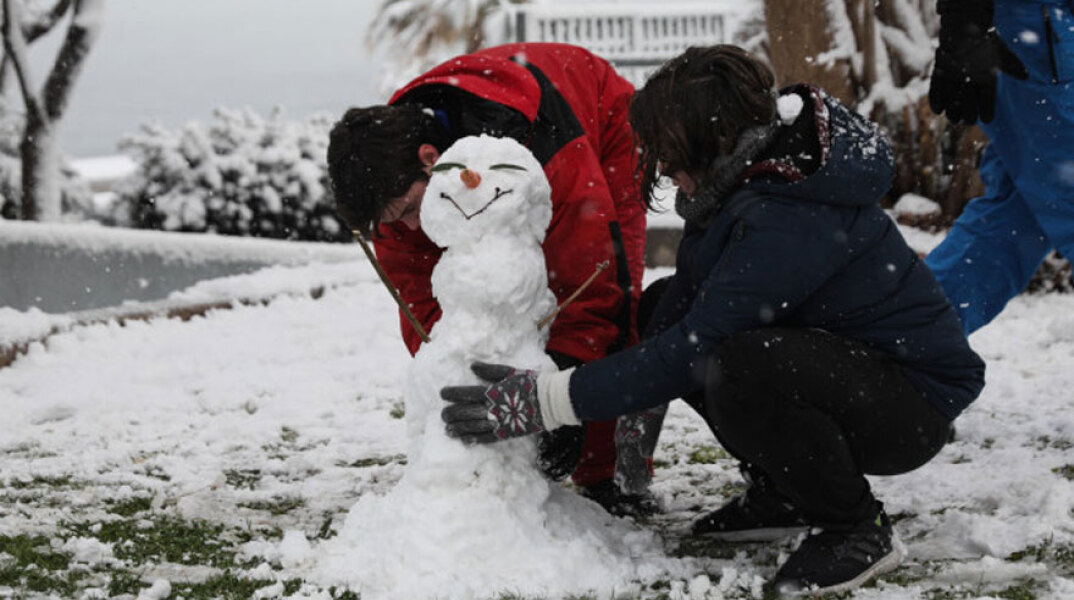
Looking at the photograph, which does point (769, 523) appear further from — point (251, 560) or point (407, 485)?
point (251, 560)

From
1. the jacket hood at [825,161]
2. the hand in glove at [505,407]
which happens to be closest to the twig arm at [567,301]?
the hand in glove at [505,407]

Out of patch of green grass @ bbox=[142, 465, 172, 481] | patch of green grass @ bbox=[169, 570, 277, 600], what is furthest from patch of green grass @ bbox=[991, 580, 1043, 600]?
patch of green grass @ bbox=[142, 465, 172, 481]

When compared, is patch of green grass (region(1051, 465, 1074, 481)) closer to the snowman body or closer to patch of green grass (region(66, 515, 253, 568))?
the snowman body

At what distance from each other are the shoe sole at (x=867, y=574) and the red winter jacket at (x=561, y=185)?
2.52 feet

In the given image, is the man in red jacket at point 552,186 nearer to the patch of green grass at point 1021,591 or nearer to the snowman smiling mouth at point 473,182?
the snowman smiling mouth at point 473,182

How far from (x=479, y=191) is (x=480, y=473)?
1.91ft

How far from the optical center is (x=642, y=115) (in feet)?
7.38

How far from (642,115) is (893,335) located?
651 millimetres

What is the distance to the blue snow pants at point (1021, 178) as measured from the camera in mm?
2824

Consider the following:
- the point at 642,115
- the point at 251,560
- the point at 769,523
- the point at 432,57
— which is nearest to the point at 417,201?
the point at 642,115

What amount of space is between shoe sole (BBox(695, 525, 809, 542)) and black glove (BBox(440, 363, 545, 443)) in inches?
23.9

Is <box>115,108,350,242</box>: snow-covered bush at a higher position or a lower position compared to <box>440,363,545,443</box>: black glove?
lower

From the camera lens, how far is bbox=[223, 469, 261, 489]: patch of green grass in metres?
3.24

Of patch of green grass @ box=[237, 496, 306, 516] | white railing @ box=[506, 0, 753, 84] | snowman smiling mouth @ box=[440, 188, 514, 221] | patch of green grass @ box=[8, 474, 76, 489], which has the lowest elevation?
white railing @ box=[506, 0, 753, 84]
